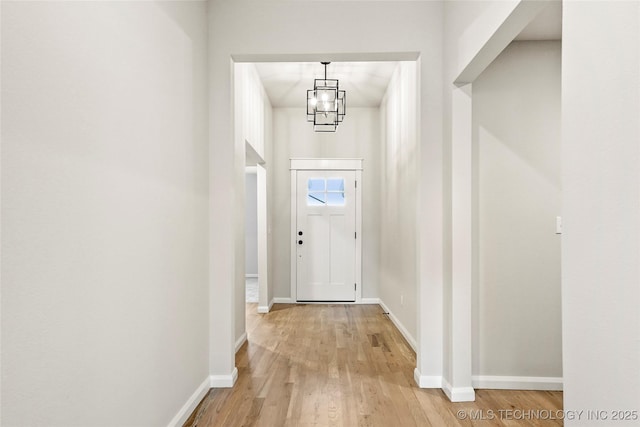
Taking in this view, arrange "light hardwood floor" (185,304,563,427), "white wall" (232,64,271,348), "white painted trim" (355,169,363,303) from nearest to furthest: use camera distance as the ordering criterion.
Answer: "light hardwood floor" (185,304,563,427)
"white wall" (232,64,271,348)
"white painted trim" (355,169,363,303)

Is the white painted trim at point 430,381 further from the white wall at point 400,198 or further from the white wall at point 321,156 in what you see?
the white wall at point 321,156

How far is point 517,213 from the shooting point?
2879 millimetres

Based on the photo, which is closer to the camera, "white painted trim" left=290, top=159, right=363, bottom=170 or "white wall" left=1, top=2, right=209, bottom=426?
"white wall" left=1, top=2, right=209, bottom=426

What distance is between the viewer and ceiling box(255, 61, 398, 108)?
4383mm

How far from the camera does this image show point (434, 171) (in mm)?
2861

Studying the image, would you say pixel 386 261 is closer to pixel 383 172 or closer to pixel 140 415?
pixel 383 172

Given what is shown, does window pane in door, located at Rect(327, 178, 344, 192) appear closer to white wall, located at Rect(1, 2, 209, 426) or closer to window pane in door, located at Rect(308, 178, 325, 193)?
window pane in door, located at Rect(308, 178, 325, 193)

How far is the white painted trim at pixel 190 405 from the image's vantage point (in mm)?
2218

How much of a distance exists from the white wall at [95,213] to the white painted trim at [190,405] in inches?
1.9

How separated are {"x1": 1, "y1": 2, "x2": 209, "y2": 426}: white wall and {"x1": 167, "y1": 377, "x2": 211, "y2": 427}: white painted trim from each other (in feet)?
0.16

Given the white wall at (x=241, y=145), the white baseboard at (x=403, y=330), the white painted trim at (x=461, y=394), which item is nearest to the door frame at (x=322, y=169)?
the white baseboard at (x=403, y=330)

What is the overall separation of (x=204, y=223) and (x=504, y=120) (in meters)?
2.32

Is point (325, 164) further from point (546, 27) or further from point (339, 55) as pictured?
point (546, 27)

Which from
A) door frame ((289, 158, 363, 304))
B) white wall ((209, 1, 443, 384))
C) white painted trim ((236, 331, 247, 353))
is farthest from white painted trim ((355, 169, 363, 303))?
white wall ((209, 1, 443, 384))
